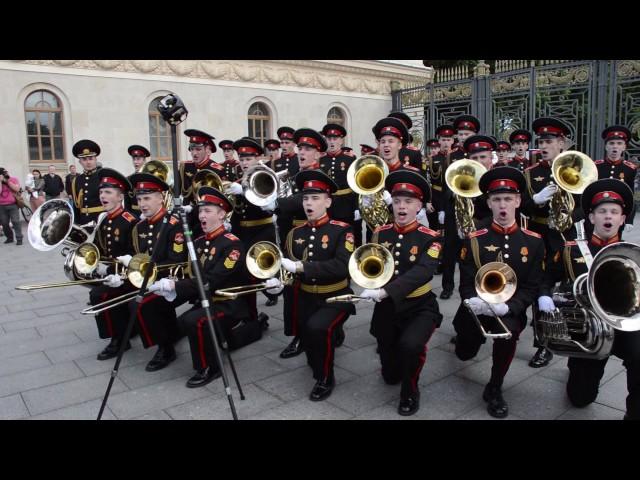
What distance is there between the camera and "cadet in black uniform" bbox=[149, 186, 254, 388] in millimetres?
4664

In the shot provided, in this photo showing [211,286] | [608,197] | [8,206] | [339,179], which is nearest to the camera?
[608,197]

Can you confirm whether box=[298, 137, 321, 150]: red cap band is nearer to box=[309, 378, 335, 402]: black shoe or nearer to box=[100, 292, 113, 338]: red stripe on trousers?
box=[100, 292, 113, 338]: red stripe on trousers

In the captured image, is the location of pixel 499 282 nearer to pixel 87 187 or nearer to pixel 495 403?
pixel 495 403

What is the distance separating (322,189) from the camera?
4.89 m

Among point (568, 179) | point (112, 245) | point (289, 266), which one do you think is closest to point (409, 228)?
point (289, 266)

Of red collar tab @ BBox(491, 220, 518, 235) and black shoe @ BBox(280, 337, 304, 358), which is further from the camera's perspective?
black shoe @ BBox(280, 337, 304, 358)

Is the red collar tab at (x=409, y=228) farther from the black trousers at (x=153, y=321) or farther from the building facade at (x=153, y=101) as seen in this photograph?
the building facade at (x=153, y=101)

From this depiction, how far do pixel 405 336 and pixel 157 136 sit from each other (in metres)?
17.4

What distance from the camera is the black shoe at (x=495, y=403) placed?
12.9 feet

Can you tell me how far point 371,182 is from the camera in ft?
18.9

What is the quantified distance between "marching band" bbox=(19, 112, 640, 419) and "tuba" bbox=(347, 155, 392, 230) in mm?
18

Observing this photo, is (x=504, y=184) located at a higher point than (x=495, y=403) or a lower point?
higher

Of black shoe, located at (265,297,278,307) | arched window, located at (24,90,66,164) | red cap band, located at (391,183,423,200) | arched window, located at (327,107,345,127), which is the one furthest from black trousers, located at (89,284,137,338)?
arched window, located at (327,107,345,127)
